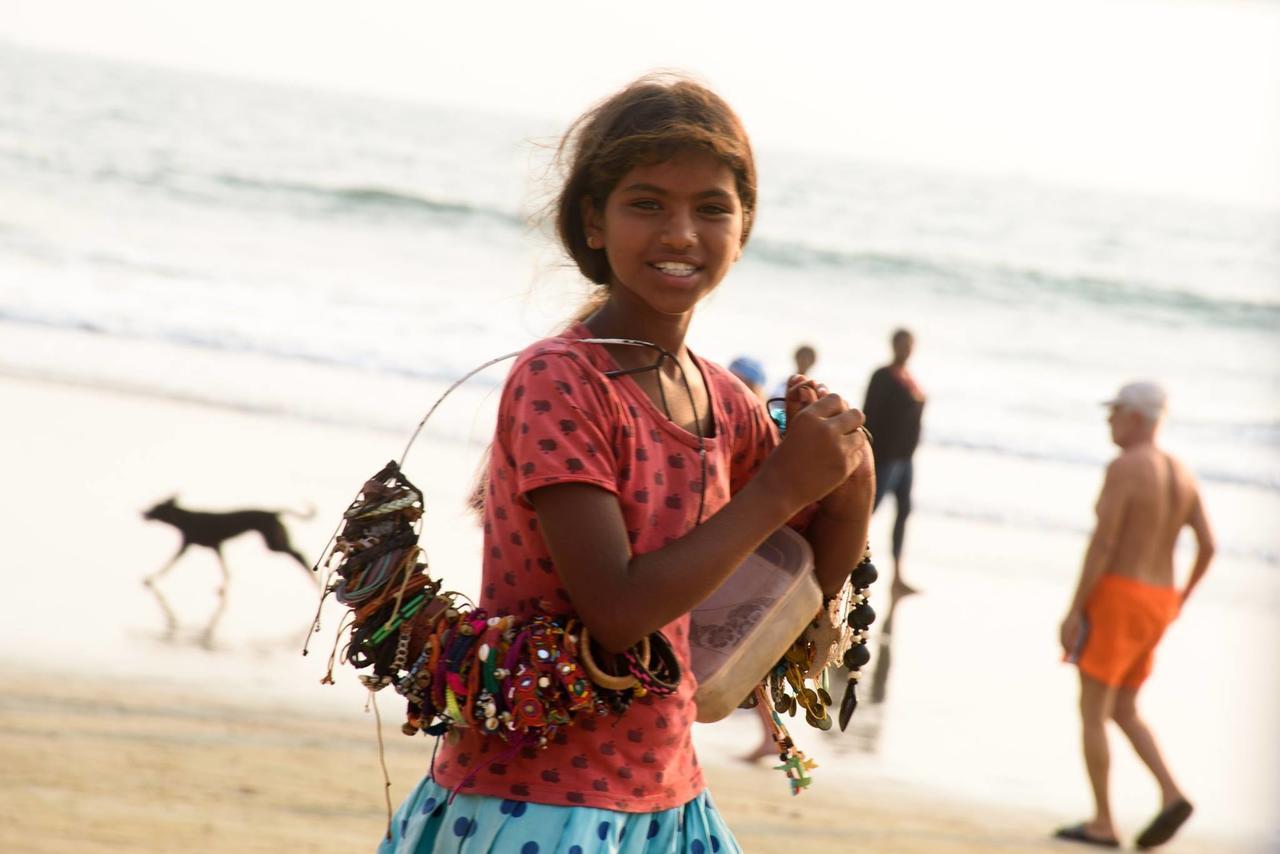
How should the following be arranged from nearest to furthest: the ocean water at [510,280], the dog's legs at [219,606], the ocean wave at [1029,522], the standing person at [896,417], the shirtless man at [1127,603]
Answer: the shirtless man at [1127,603] < the dog's legs at [219,606] < the standing person at [896,417] < the ocean wave at [1029,522] < the ocean water at [510,280]

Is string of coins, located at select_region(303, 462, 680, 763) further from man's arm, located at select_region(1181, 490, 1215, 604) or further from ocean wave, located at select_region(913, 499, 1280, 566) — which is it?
ocean wave, located at select_region(913, 499, 1280, 566)

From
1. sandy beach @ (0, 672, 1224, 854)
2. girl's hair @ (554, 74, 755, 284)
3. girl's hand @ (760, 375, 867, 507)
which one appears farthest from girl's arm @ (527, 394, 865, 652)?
sandy beach @ (0, 672, 1224, 854)

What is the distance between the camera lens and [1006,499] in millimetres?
15367

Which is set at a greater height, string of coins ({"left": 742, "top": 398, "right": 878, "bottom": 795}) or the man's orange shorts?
string of coins ({"left": 742, "top": 398, "right": 878, "bottom": 795})

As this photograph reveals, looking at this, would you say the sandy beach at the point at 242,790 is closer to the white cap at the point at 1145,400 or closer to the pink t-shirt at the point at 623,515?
the white cap at the point at 1145,400

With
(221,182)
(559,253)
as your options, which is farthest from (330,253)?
(559,253)

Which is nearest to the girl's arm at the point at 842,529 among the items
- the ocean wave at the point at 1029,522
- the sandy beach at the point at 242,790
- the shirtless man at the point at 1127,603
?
the sandy beach at the point at 242,790

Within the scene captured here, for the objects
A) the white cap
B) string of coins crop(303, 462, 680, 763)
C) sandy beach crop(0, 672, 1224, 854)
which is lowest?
sandy beach crop(0, 672, 1224, 854)

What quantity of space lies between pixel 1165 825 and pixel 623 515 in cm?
488

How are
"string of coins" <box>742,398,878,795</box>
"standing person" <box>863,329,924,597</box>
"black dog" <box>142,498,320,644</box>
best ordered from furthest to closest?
"standing person" <box>863,329,924,597</box>
"black dog" <box>142,498,320,644</box>
"string of coins" <box>742,398,878,795</box>

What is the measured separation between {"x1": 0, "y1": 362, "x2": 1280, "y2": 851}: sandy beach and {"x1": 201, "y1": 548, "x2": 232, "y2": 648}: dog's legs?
0.06 m

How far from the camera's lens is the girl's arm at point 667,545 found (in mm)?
1860

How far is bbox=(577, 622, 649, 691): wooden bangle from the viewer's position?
1.89 metres

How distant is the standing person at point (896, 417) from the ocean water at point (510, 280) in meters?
3.19
